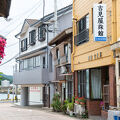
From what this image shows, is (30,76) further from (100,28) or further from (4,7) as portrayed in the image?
(4,7)

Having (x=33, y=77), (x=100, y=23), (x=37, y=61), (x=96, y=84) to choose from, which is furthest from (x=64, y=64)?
(x=37, y=61)

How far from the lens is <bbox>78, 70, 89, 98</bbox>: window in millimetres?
21397

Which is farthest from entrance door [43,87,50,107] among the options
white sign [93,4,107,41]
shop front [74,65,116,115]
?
white sign [93,4,107,41]

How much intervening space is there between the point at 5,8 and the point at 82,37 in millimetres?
16825

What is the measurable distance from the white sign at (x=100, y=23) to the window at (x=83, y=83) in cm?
542

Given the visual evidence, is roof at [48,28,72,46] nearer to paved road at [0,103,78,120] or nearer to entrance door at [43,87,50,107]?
entrance door at [43,87,50,107]

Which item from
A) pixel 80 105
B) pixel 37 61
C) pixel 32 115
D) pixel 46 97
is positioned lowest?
pixel 32 115

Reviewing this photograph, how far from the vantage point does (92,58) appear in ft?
65.6

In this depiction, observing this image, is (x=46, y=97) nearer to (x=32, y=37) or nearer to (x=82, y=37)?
(x=32, y=37)

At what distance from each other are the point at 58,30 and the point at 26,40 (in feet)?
35.9

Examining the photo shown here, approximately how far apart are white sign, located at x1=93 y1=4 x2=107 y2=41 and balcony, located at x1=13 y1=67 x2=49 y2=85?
1688cm

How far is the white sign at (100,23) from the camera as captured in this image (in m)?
16.2

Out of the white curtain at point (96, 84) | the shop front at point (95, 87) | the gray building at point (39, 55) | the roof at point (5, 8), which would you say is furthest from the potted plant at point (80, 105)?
the roof at point (5, 8)

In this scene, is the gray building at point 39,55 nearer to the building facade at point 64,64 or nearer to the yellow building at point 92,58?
the building facade at point 64,64
